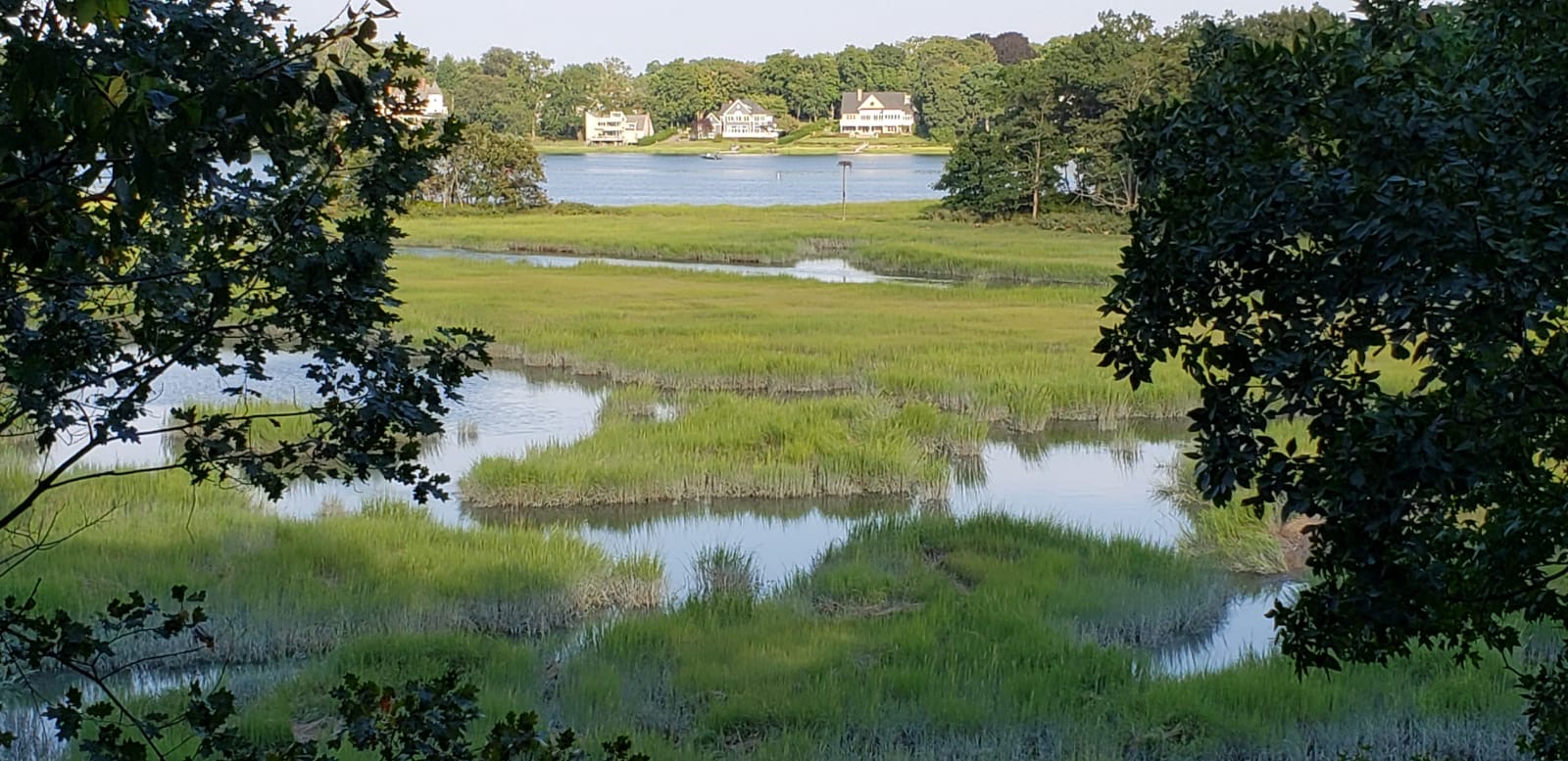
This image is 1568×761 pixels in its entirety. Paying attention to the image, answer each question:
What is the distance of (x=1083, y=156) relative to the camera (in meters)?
50.0

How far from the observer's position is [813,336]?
21828 mm

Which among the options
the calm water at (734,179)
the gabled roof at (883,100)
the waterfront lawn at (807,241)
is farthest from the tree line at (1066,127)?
the gabled roof at (883,100)

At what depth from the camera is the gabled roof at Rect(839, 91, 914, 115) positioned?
135750 millimetres

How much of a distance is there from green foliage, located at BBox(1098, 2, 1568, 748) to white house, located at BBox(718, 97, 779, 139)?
5529 inches

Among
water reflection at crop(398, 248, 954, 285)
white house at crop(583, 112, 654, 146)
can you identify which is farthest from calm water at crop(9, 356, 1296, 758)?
white house at crop(583, 112, 654, 146)

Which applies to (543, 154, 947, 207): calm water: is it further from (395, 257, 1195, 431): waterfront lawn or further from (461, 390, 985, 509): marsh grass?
(461, 390, 985, 509): marsh grass

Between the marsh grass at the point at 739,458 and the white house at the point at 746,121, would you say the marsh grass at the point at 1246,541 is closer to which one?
the marsh grass at the point at 739,458

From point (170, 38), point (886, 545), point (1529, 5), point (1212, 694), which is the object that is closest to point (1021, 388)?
point (886, 545)

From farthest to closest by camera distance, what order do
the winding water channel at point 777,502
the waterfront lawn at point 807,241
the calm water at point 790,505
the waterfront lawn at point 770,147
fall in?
the waterfront lawn at point 770,147 → the waterfront lawn at point 807,241 → the winding water channel at point 777,502 → the calm water at point 790,505

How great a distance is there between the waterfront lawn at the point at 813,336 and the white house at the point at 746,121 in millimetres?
111974

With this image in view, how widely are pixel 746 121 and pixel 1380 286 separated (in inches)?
5594

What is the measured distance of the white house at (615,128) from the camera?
144125mm

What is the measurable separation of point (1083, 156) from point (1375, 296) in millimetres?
48929

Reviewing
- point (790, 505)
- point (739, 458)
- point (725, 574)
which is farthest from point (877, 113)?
point (725, 574)
